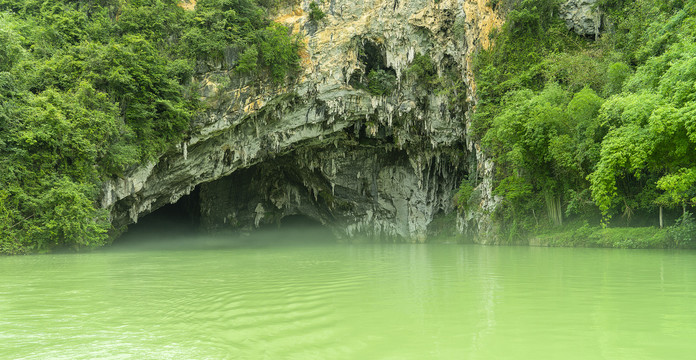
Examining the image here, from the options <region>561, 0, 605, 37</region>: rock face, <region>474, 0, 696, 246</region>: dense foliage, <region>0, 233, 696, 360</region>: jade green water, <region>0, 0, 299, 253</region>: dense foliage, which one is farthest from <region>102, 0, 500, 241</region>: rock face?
<region>0, 233, 696, 360</region>: jade green water

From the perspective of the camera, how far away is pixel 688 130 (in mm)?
8883

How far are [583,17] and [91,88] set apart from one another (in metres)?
20.5

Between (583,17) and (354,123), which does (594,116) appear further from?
(354,123)

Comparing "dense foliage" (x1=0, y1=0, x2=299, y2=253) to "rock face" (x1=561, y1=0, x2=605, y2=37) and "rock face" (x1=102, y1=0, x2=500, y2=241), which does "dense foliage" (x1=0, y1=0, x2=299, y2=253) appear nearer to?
"rock face" (x1=102, y1=0, x2=500, y2=241)

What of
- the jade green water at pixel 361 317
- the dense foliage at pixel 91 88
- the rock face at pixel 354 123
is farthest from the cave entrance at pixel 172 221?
the jade green water at pixel 361 317

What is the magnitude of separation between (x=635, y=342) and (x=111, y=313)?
4393 mm

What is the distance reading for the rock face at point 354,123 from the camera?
19.2m

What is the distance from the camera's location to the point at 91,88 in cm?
1546

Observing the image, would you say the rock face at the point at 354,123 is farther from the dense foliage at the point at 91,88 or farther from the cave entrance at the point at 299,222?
the cave entrance at the point at 299,222

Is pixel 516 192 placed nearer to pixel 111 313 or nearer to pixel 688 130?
pixel 688 130

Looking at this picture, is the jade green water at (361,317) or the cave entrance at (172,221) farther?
the cave entrance at (172,221)

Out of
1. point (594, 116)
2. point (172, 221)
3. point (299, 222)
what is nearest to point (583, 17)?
point (594, 116)

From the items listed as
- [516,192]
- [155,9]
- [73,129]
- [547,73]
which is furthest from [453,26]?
[73,129]

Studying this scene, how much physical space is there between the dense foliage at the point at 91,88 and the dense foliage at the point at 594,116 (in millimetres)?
10445
